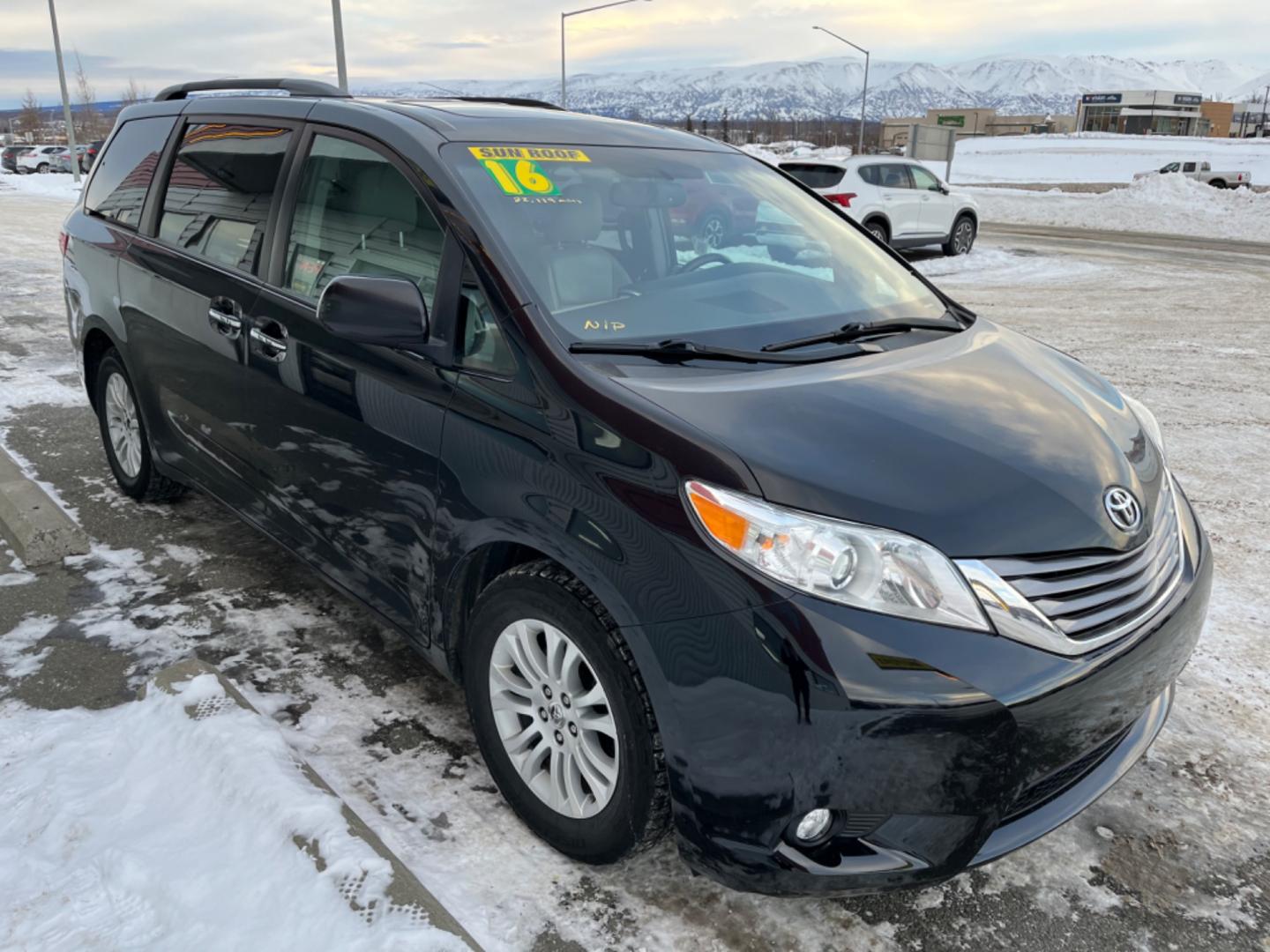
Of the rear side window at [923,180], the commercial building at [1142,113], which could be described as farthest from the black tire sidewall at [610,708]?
the commercial building at [1142,113]

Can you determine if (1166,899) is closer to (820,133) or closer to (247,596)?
(247,596)

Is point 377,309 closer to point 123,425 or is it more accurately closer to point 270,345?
point 270,345

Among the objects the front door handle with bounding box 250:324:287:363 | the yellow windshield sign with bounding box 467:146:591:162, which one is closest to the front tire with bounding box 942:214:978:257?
the yellow windshield sign with bounding box 467:146:591:162

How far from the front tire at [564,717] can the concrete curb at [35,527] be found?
8.06 ft

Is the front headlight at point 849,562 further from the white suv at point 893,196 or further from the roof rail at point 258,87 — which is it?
the white suv at point 893,196

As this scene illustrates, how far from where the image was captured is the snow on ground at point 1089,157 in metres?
54.8

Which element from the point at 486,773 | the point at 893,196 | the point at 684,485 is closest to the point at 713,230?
the point at 684,485

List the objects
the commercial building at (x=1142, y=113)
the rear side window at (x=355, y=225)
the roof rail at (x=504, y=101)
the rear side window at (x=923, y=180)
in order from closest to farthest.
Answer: the rear side window at (x=355, y=225) → the roof rail at (x=504, y=101) → the rear side window at (x=923, y=180) → the commercial building at (x=1142, y=113)

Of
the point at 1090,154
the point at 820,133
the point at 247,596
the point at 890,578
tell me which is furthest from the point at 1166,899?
the point at 820,133

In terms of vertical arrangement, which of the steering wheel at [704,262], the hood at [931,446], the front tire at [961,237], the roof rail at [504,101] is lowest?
the front tire at [961,237]

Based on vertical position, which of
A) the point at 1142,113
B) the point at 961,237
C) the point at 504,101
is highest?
the point at 1142,113

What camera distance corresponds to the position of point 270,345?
3.20m

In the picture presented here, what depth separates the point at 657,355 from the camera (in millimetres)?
2492

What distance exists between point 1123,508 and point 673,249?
147 centimetres
